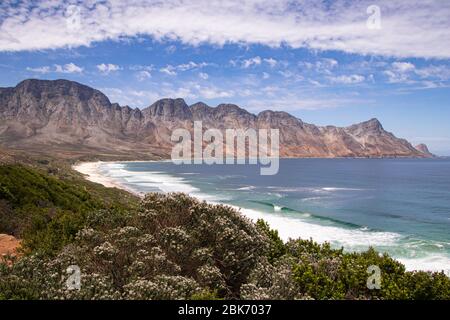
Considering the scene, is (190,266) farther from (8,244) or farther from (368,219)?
(368,219)

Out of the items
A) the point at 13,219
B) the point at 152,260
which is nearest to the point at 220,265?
the point at 152,260

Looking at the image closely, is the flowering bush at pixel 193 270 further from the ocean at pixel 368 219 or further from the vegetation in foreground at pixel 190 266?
the ocean at pixel 368 219

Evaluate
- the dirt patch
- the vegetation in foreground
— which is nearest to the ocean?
the vegetation in foreground

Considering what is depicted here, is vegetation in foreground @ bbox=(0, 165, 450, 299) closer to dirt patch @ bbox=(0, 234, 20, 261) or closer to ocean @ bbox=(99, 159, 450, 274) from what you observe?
dirt patch @ bbox=(0, 234, 20, 261)

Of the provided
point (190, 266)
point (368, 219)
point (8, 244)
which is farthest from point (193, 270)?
point (368, 219)

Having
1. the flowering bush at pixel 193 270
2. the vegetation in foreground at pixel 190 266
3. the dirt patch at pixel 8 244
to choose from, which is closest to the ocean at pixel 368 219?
the vegetation in foreground at pixel 190 266

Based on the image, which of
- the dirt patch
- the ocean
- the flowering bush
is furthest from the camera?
the ocean

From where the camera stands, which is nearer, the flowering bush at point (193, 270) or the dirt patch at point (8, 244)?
the flowering bush at point (193, 270)

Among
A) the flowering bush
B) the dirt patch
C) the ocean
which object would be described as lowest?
the ocean

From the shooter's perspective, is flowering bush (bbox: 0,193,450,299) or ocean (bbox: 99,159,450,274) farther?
ocean (bbox: 99,159,450,274)

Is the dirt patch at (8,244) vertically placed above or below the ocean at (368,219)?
above
